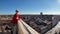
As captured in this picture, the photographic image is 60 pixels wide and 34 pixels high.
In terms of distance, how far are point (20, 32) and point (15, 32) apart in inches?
4.7

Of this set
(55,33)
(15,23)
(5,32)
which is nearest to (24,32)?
(15,23)

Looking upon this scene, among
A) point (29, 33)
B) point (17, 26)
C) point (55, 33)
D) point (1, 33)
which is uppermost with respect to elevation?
point (17, 26)

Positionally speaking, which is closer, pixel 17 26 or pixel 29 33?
pixel 17 26

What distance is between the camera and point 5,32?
1416 cm

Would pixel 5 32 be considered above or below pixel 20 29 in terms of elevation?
below

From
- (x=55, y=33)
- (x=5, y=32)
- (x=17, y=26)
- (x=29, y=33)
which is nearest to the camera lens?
(x=17, y=26)

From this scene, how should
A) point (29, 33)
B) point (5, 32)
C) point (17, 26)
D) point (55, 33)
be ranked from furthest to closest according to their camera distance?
point (5, 32)
point (55, 33)
point (29, 33)
point (17, 26)

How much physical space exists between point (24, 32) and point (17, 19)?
37cm

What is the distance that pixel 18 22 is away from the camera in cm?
320

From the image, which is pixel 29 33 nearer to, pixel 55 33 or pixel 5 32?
pixel 55 33

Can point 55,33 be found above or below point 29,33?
below

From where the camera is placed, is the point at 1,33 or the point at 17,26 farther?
the point at 1,33

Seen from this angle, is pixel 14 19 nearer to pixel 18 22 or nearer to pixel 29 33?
pixel 18 22

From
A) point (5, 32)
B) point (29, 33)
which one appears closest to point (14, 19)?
point (29, 33)
